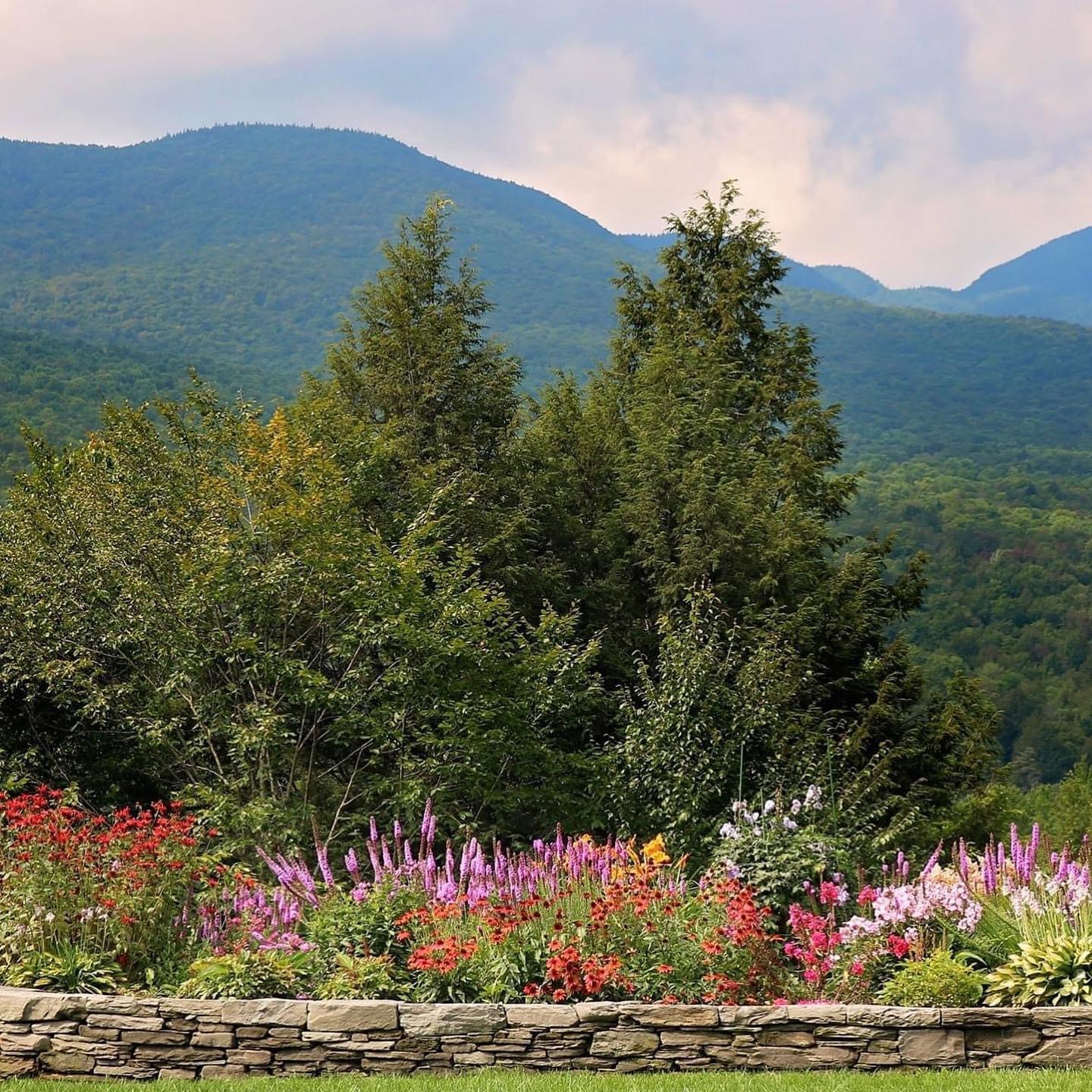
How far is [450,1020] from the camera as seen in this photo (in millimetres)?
7500

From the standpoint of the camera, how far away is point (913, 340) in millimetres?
129500

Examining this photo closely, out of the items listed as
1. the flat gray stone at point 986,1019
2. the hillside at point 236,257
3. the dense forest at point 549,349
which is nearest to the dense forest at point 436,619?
the dense forest at point 549,349

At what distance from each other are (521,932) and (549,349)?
323 ft

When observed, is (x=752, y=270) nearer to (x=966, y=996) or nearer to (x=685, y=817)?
(x=685, y=817)

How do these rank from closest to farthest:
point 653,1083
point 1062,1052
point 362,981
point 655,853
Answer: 1. point 653,1083
2. point 1062,1052
3. point 362,981
4. point 655,853

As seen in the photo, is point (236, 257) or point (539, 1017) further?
point (236, 257)

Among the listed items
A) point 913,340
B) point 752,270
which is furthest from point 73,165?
point 752,270

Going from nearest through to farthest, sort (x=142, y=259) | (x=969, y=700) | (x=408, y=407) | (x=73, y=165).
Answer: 1. (x=408, y=407)
2. (x=969, y=700)
3. (x=142, y=259)
4. (x=73, y=165)

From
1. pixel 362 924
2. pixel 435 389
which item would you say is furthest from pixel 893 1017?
pixel 435 389

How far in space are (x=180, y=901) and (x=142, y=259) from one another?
128819 mm

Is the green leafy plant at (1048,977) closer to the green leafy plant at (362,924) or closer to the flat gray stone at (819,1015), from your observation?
the flat gray stone at (819,1015)

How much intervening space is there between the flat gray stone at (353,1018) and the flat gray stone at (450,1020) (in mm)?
77

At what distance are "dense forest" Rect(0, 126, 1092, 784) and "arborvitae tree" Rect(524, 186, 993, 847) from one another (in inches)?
61.5

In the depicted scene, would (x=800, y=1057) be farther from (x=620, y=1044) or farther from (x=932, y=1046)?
(x=620, y=1044)
